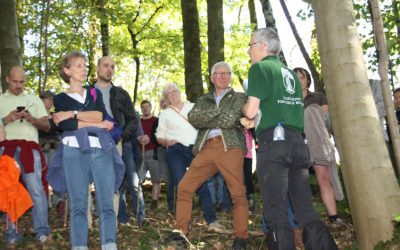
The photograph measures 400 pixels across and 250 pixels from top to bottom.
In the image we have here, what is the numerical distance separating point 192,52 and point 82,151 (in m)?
6.62

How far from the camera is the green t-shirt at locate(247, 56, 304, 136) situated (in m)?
4.64

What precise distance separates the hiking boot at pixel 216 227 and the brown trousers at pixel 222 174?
68cm

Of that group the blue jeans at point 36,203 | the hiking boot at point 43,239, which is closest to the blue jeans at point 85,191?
the hiking boot at point 43,239

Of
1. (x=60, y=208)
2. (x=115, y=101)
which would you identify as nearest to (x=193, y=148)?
(x=115, y=101)

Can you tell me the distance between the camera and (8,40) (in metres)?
9.34

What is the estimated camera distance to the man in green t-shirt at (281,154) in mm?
4449

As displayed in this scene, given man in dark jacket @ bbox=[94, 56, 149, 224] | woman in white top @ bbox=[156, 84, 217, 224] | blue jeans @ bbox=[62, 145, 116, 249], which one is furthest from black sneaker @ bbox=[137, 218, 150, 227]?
blue jeans @ bbox=[62, 145, 116, 249]

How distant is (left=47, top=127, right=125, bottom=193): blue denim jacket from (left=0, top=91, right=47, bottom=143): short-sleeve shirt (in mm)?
1179

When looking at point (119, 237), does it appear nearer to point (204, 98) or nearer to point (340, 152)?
point (204, 98)

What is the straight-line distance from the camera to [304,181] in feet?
15.5

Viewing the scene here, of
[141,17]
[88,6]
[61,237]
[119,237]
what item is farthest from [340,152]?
[141,17]

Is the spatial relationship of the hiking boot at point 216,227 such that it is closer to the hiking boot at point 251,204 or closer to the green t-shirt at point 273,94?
the hiking boot at point 251,204

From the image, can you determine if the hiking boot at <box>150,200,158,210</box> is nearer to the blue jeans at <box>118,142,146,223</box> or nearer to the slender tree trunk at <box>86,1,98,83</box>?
the blue jeans at <box>118,142,146,223</box>

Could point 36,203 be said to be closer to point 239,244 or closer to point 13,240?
point 13,240
